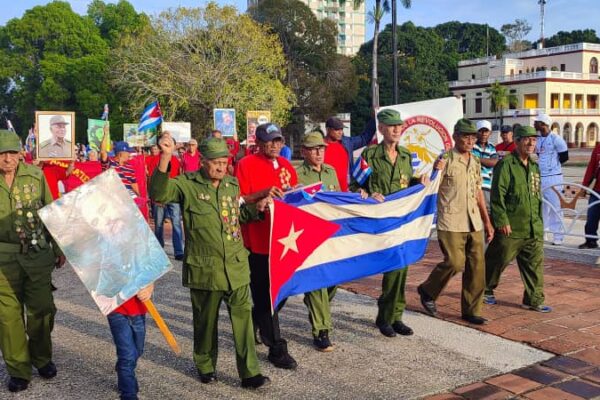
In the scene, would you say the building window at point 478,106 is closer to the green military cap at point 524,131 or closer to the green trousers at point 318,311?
the green military cap at point 524,131

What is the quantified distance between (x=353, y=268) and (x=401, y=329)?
29.8 inches

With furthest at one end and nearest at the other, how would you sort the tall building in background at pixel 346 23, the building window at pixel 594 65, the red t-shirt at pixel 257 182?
the tall building in background at pixel 346 23
the building window at pixel 594 65
the red t-shirt at pixel 257 182

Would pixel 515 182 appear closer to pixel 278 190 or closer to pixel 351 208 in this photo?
pixel 351 208

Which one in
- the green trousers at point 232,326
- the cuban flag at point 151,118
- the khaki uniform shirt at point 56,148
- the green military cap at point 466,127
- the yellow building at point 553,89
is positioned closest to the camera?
the green trousers at point 232,326

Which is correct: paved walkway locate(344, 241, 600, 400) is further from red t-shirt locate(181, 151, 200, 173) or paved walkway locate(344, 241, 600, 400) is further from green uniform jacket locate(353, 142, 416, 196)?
red t-shirt locate(181, 151, 200, 173)

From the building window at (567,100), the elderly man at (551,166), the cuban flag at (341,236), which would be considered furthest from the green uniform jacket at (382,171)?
the building window at (567,100)

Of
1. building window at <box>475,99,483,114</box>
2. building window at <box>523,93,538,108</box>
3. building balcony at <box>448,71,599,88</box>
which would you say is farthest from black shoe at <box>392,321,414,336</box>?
building window at <box>475,99,483,114</box>

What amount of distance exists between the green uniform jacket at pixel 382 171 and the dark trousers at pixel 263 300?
3.89 ft

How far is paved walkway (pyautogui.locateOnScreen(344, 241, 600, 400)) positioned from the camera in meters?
4.19

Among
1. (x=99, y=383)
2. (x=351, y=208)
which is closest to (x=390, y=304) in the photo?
(x=351, y=208)

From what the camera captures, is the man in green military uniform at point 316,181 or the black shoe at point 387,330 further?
the black shoe at point 387,330

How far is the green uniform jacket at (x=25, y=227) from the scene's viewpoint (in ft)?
14.3

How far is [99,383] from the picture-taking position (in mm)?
4445

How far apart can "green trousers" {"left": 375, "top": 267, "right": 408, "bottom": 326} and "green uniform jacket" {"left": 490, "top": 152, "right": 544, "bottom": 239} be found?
4.35 feet
